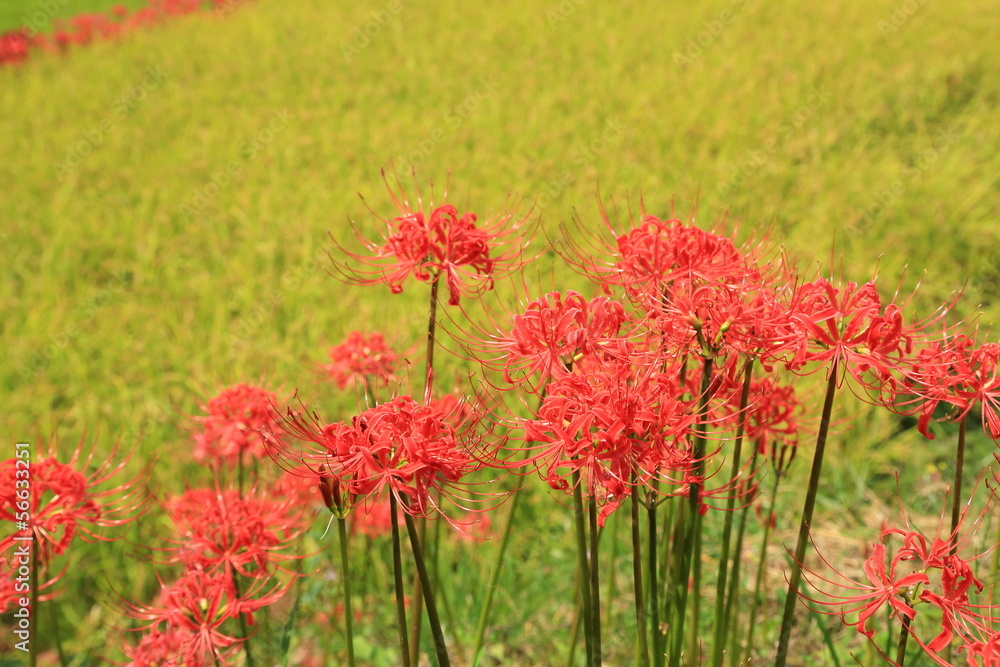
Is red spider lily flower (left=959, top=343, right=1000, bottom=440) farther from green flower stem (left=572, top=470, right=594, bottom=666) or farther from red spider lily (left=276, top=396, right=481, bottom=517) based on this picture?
red spider lily (left=276, top=396, right=481, bottom=517)

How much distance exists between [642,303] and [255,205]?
4846 mm

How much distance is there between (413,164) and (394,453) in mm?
3744

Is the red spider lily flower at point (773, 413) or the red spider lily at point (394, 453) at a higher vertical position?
the red spider lily flower at point (773, 413)

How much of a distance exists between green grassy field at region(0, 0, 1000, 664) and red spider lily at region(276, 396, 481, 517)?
5.76 feet

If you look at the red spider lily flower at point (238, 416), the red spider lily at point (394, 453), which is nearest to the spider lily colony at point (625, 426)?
the red spider lily at point (394, 453)

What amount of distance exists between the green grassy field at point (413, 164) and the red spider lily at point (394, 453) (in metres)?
1.75

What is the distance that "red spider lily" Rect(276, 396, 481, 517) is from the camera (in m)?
1.08

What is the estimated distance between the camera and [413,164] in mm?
4695

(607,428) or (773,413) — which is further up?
(773,413)

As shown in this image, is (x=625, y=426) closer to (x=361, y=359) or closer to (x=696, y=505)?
(x=696, y=505)

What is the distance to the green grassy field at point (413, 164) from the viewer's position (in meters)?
4.02

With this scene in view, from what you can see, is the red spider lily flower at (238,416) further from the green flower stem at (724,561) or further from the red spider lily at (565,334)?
the green flower stem at (724,561)

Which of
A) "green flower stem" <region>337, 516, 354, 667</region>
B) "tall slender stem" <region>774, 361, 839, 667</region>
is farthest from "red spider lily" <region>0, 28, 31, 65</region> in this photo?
"tall slender stem" <region>774, 361, 839, 667</region>

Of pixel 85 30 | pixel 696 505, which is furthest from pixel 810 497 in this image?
pixel 85 30
